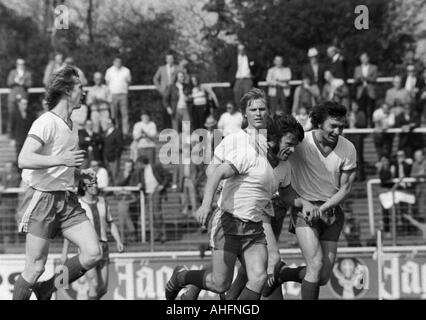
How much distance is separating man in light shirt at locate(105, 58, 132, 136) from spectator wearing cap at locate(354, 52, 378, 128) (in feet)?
12.6

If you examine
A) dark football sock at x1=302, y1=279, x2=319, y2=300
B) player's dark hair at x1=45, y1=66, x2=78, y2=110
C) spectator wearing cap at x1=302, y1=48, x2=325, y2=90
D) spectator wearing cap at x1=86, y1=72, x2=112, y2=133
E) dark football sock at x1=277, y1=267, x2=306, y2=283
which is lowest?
dark football sock at x1=302, y1=279, x2=319, y2=300

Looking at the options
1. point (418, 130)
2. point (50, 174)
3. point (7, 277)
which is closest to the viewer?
point (50, 174)

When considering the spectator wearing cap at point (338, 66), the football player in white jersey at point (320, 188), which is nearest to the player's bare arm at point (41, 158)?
the football player in white jersey at point (320, 188)

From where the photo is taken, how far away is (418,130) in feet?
58.4

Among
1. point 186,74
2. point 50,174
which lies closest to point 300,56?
point 186,74

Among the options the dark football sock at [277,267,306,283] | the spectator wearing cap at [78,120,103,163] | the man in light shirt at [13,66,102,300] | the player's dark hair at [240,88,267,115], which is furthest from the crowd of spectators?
the man in light shirt at [13,66,102,300]

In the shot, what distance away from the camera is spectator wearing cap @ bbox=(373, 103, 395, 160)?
17.9 meters

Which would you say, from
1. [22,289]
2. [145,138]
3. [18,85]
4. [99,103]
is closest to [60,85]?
[22,289]

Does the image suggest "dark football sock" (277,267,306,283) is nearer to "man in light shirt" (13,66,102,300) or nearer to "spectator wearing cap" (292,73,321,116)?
"man in light shirt" (13,66,102,300)

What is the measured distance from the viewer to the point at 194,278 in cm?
1071

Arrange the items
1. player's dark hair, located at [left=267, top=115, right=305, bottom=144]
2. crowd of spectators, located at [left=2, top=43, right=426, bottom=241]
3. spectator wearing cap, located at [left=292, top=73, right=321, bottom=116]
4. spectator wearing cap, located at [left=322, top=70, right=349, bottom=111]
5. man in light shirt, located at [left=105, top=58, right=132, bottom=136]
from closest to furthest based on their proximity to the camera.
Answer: player's dark hair, located at [left=267, top=115, right=305, bottom=144]
crowd of spectators, located at [left=2, top=43, right=426, bottom=241]
spectator wearing cap, located at [left=322, top=70, right=349, bottom=111]
spectator wearing cap, located at [left=292, top=73, right=321, bottom=116]
man in light shirt, located at [left=105, top=58, right=132, bottom=136]

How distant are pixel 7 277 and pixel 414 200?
603cm

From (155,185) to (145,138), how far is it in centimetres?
97

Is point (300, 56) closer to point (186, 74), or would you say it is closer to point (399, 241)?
point (186, 74)
